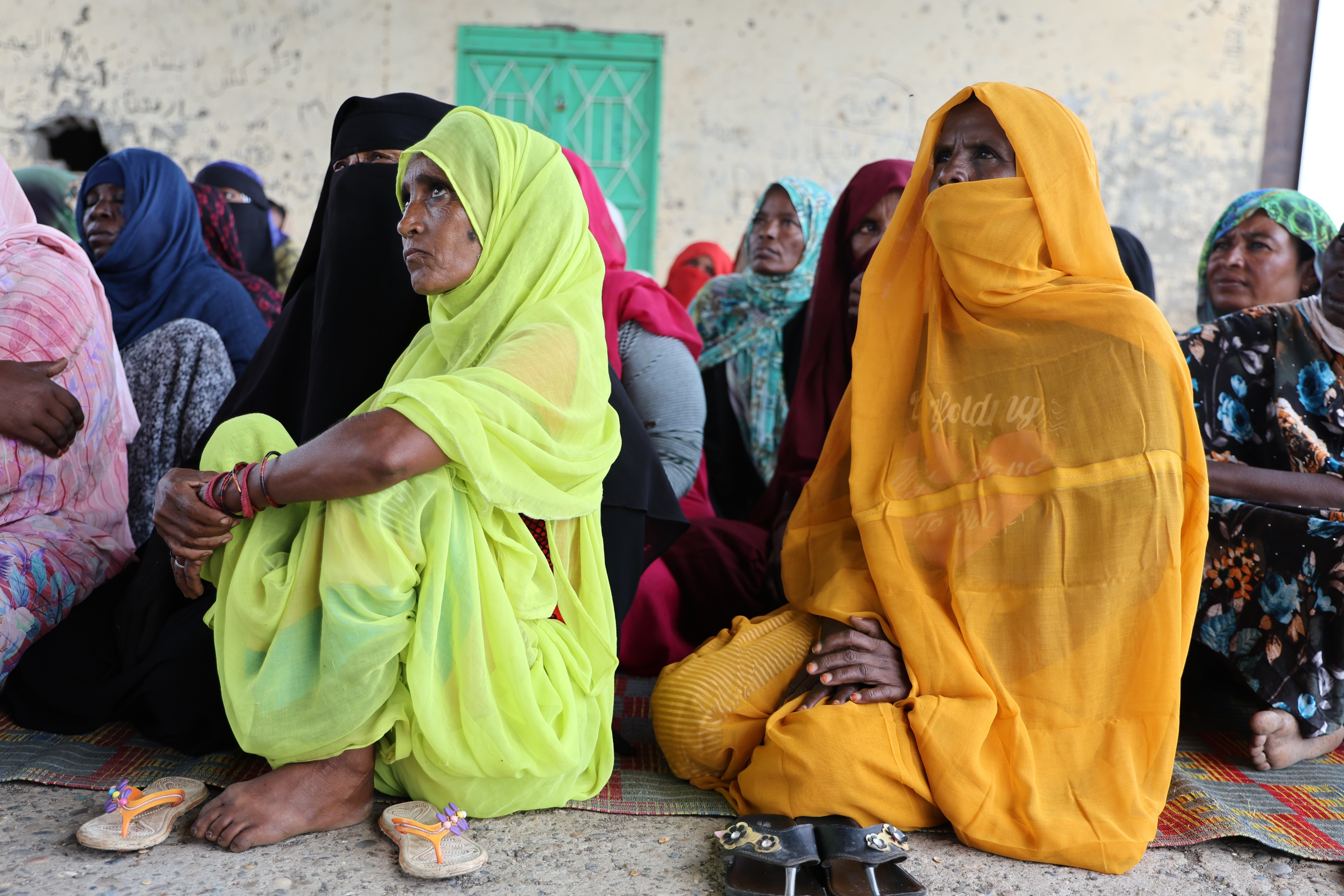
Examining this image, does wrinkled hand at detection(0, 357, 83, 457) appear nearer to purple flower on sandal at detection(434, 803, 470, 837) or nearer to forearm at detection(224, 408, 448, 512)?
forearm at detection(224, 408, 448, 512)

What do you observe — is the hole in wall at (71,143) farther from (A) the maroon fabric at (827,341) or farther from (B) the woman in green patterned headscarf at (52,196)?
(A) the maroon fabric at (827,341)

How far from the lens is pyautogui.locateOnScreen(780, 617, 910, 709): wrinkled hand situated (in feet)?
5.80

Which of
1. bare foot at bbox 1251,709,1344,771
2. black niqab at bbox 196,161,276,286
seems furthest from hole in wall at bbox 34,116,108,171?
bare foot at bbox 1251,709,1344,771

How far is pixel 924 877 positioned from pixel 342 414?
54.7 inches

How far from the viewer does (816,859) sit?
4.95 feet

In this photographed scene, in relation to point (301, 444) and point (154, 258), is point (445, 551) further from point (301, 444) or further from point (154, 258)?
point (154, 258)

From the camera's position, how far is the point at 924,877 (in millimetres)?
1569

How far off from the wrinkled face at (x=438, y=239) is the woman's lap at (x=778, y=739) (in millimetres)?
881

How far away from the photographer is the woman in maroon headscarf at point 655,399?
2.47m

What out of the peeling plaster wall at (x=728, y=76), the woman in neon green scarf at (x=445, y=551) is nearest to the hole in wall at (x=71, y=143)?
the peeling plaster wall at (x=728, y=76)

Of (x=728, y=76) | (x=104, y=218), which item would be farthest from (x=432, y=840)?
(x=728, y=76)

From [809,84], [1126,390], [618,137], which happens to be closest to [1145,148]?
[809,84]

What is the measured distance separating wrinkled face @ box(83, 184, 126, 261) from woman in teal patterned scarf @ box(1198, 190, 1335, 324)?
3.61 metres

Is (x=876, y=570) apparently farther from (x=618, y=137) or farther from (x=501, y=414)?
(x=618, y=137)
